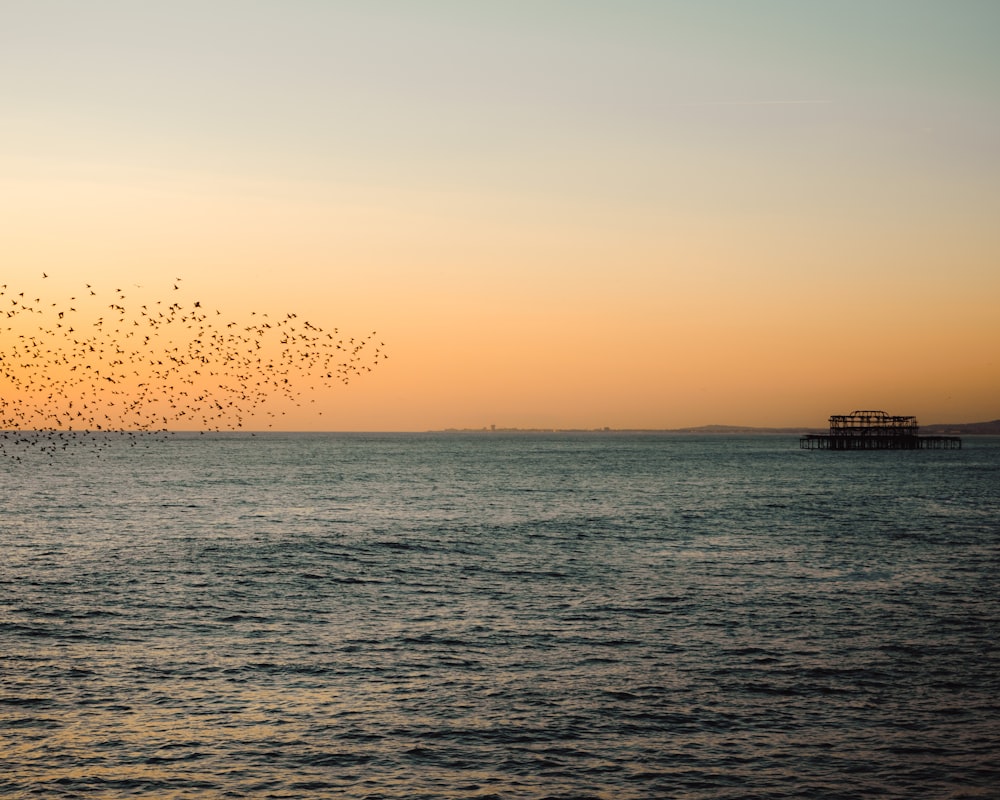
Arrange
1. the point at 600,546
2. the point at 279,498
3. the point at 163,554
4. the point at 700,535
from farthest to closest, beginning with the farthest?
the point at 279,498
the point at 700,535
the point at 600,546
the point at 163,554

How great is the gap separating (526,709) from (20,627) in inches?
718

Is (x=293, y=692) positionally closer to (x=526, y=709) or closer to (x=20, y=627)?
(x=526, y=709)

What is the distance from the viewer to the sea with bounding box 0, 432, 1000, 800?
18.3 m

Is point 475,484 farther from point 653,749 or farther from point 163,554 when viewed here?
point 653,749

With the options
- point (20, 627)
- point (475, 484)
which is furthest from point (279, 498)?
point (20, 627)

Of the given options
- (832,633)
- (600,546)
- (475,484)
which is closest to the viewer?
(832,633)

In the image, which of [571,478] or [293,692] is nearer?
[293,692]

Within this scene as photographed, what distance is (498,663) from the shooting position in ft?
87.0

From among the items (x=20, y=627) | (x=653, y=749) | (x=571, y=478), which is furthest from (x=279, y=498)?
(x=653, y=749)

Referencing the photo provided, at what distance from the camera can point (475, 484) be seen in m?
118

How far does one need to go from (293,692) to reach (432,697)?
3361mm

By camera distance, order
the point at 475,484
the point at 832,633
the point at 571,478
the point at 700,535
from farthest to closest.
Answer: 1. the point at 571,478
2. the point at 475,484
3. the point at 700,535
4. the point at 832,633

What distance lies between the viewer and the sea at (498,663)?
60.0 feet

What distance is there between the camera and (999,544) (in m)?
55.8
